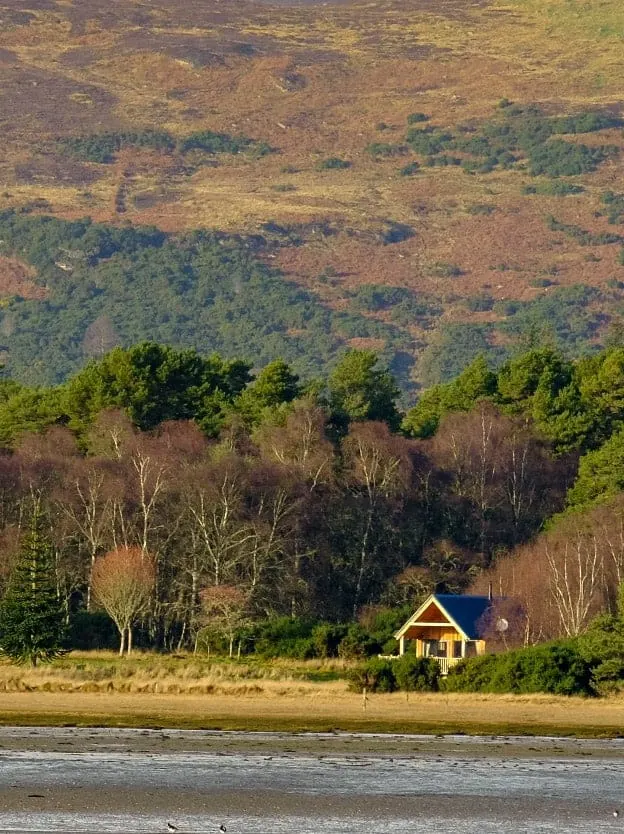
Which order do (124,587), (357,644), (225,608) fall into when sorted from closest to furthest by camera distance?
(357,644)
(124,587)
(225,608)

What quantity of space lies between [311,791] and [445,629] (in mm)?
40341

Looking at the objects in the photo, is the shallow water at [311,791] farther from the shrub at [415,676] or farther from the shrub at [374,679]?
the shrub at [415,676]

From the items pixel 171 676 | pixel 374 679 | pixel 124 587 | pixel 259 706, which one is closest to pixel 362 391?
pixel 124 587

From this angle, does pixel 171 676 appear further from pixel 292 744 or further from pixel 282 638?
pixel 292 744

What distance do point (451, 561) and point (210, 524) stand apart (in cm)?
1367

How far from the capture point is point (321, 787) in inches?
1364

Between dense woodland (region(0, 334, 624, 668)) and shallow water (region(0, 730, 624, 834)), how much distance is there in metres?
33.4

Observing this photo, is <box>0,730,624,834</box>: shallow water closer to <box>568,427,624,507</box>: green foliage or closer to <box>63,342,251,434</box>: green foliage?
<box>568,427,624,507</box>: green foliage

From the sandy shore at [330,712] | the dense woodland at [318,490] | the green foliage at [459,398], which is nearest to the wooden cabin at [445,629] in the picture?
the dense woodland at [318,490]

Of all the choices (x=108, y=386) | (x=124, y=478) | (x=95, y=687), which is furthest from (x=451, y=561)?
(x=95, y=687)

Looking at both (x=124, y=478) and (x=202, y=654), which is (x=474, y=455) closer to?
(x=124, y=478)

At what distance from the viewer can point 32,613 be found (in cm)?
6531

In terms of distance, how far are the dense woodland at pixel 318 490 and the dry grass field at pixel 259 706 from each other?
1602 centimetres

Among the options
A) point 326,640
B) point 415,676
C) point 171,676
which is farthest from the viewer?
point 326,640
